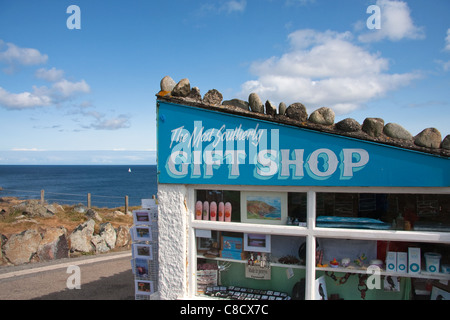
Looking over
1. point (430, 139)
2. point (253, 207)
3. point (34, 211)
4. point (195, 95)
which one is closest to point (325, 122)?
point (430, 139)

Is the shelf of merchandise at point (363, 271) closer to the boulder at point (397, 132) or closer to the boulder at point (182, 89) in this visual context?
the boulder at point (397, 132)

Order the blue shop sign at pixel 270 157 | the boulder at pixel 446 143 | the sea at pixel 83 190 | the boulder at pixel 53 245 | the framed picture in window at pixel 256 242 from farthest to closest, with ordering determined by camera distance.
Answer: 1. the sea at pixel 83 190
2. the boulder at pixel 53 245
3. the framed picture in window at pixel 256 242
4. the blue shop sign at pixel 270 157
5. the boulder at pixel 446 143

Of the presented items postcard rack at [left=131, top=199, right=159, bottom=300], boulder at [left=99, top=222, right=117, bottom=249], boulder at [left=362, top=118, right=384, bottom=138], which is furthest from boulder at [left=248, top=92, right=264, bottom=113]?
boulder at [left=99, top=222, right=117, bottom=249]

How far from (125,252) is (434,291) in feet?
34.9

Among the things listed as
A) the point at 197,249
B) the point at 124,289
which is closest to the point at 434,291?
the point at 197,249

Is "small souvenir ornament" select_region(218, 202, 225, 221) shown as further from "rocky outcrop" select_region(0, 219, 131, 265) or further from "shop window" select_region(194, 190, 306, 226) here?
"rocky outcrop" select_region(0, 219, 131, 265)

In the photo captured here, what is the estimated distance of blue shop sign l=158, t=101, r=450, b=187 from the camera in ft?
14.7

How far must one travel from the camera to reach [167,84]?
18.6 ft

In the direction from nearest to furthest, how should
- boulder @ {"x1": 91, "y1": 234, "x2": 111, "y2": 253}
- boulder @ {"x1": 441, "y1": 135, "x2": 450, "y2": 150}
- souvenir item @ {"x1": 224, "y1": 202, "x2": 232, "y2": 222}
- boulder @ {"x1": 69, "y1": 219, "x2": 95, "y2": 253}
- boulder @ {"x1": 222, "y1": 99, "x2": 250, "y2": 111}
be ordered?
boulder @ {"x1": 441, "y1": 135, "x2": 450, "y2": 150}
boulder @ {"x1": 222, "y1": 99, "x2": 250, "y2": 111}
souvenir item @ {"x1": 224, "y1": 202, "x2": 232, "y2": 222}
boulder @ {"x1": 69, "y1": 219, "x2": 95, "y2": 253}
boulder @ {"x1": 91, "y1": 234, "x2": 111, "y2": 253}

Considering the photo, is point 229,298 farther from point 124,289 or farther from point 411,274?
Answer: point 124,289

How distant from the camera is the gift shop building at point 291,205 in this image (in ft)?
15.2

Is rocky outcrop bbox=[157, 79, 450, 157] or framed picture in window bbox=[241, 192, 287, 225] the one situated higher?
rocky outcrop bbox=[157, 79, 450, 157]

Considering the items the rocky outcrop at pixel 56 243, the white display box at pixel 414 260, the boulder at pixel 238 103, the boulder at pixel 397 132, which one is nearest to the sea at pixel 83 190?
the rocky outcrop at pixel 56 243

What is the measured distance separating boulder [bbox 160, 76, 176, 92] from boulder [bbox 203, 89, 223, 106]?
0.67 meters
